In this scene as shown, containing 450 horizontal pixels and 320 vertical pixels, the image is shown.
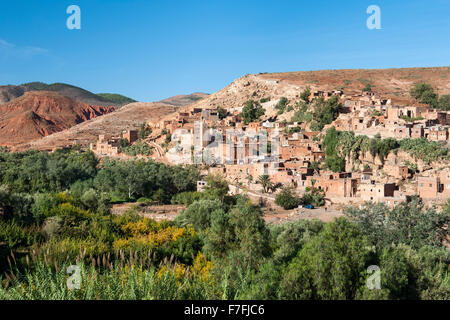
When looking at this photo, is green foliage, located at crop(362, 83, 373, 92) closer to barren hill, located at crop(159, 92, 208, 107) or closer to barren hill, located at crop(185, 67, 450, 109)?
barren hill, located at crop(185, 67, 450, 109)

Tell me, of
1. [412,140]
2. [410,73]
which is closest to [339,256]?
[412,140]

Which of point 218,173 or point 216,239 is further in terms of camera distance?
point 218,173

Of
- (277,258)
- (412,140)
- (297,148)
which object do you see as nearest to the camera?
(277,258)

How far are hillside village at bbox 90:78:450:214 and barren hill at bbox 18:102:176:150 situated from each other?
11183 mm

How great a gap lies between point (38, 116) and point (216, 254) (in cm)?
6047

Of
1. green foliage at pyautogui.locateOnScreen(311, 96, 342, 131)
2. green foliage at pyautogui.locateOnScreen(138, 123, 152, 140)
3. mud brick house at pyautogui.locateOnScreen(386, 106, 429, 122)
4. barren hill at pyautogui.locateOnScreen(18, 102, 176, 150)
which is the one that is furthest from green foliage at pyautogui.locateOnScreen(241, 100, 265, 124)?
barren hill at pyautogui.locateOnScreen(18, 102, 176, 150)

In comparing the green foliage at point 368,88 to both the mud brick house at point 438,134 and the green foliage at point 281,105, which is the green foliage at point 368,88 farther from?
the mud brick house at point 438,134

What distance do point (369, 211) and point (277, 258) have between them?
876 centimetres

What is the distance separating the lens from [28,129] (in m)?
57.9

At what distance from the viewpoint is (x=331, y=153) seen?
25.4 m

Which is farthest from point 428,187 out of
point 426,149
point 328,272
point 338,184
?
point 328,272

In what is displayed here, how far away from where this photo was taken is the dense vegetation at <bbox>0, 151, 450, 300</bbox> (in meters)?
5.46

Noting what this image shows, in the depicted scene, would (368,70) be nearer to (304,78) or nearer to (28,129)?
(304,78)

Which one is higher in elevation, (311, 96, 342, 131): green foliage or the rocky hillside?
the rocky hillside
